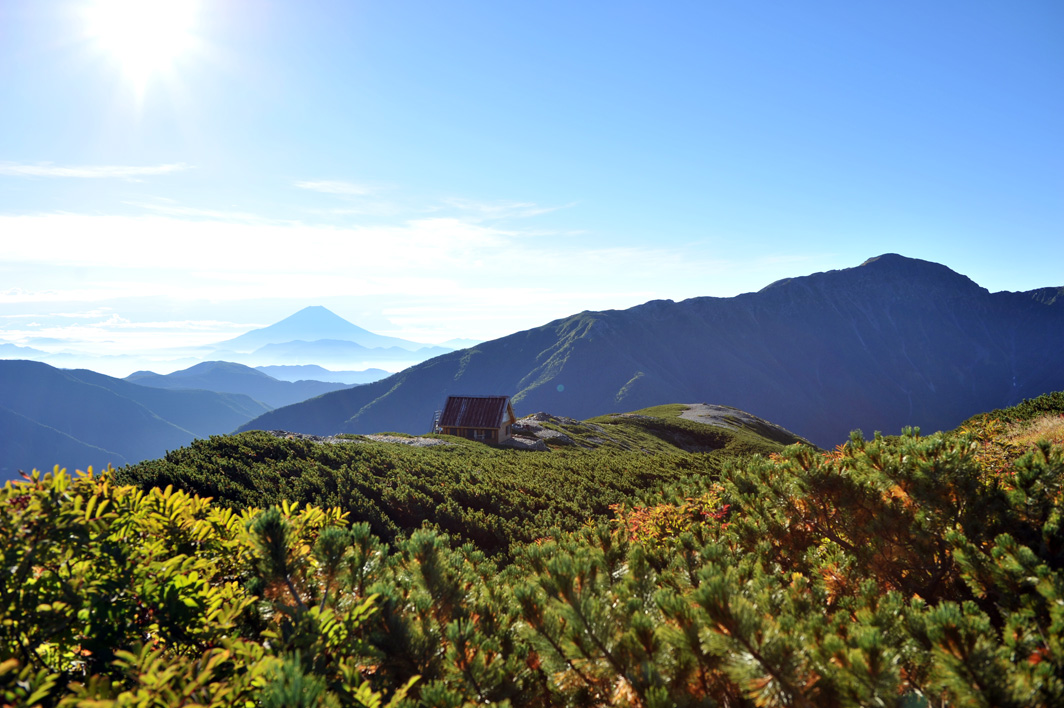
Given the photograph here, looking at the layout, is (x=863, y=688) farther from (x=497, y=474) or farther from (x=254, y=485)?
(x=497, y=474)

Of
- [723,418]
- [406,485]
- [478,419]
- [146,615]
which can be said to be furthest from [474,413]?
[723,418]

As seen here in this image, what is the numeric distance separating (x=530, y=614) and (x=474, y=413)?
49.6m

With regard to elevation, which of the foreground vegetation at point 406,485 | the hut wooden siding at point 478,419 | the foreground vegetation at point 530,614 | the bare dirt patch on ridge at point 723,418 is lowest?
the bare dirt patch on ridge at point 723,418

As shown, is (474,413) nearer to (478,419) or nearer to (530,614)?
(478,419)

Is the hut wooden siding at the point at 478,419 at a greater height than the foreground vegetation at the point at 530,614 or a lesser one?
lesser

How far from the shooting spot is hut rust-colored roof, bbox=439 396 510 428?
5068cm

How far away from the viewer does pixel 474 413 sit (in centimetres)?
5178

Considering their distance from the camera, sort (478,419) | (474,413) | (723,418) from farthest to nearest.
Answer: (723,418) < (474,413) < (478,419)

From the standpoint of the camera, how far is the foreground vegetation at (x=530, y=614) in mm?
2072

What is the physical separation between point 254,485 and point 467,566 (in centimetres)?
1454

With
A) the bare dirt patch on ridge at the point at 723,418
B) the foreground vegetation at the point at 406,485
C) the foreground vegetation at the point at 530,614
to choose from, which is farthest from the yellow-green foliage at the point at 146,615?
the bare dirt patch on ridge at the point at 723,418

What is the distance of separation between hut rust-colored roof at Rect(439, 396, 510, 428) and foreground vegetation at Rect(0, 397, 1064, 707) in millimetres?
46821

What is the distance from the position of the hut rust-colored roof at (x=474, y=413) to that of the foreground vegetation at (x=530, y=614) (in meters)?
46.8

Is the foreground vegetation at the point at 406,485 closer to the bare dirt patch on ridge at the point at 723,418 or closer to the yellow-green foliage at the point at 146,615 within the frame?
the yellow-green foliage at the point at 146,615
